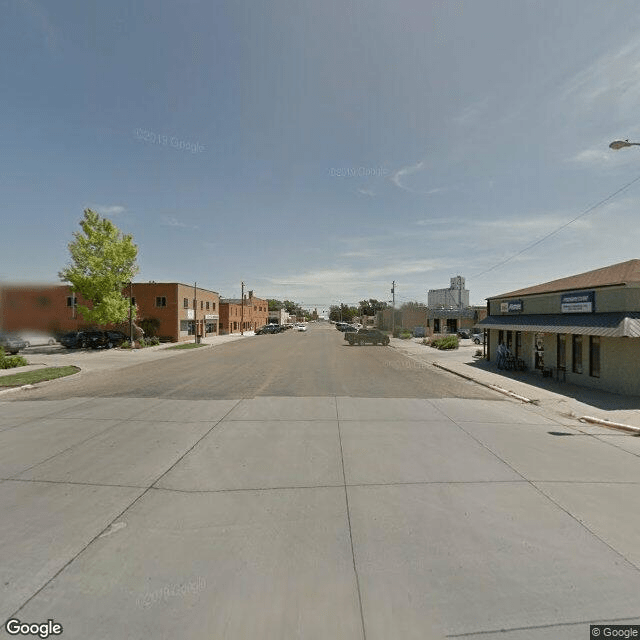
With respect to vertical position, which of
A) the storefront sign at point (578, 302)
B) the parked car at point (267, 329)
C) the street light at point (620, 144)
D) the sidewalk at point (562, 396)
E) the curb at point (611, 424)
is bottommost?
the curb at point (611, 424)

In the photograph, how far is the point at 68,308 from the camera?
38.2 m

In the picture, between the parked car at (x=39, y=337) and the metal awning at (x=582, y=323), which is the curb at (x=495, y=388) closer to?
the metal awning at (x=582, y=323)

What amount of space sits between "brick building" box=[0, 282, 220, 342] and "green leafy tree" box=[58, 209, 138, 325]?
4954mm

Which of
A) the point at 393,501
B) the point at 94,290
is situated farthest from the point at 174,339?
the point at 393,501

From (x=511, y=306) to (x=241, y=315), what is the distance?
52795 mm

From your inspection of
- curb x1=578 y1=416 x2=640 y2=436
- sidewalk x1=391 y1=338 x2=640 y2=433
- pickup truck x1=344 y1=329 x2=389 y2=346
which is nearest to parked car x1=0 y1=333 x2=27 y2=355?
pickup truck x1=344 y1=329 x2=389 y2=346

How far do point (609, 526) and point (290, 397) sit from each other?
8.54m

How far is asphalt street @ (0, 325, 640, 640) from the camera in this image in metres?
2.94

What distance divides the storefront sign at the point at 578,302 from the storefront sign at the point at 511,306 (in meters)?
3.39

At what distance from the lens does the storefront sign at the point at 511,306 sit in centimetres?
1850

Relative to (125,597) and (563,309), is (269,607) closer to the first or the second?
(125,597)

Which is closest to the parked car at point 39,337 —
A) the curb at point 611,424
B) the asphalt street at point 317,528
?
the asphalt street at point 317,528

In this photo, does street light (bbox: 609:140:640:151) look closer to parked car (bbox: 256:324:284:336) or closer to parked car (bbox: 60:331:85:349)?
parked car (bbox: 60:331:85:349)

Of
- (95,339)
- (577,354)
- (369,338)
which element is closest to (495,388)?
(577,354)
